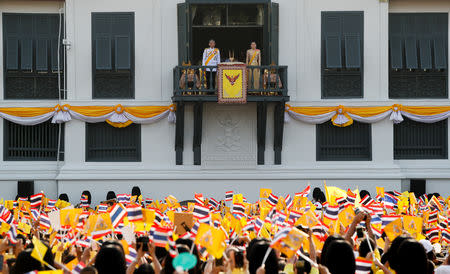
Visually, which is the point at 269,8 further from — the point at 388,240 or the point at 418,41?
the point at 388,240

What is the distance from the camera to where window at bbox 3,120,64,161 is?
26422 mm

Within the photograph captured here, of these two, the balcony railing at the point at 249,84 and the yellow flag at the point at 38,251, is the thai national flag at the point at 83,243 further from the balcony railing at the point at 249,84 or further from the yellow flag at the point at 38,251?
the balcony railing at the point at 249,84

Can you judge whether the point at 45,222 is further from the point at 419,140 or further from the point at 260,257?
the point at 419,140

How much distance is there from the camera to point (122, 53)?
2577 centimetres

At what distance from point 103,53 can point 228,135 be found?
5.30m

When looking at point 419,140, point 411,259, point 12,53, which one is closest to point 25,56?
point 12,53

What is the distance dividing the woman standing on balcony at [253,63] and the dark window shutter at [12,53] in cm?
830

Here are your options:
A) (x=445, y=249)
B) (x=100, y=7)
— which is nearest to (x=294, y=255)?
(x=445, y=249)

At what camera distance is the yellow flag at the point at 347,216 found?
11922 millimetres

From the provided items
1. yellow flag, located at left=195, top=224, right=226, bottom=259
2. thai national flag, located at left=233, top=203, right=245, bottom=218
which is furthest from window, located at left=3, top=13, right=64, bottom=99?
yellow flag, located at left=195, top=224, right=226, bottom=259

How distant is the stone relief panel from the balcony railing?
3.94 feet

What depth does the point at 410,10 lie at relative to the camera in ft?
86.6

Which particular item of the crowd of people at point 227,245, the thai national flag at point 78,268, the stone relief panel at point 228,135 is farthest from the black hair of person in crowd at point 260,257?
the stone relief panel at point 228,135

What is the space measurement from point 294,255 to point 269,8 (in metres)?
17.6
